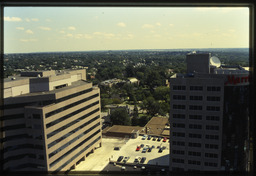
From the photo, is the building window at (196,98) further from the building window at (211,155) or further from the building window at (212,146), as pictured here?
the building window at (211,155)

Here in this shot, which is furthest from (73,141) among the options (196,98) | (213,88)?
(213,88)

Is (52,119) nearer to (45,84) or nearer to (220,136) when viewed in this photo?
(45,84)

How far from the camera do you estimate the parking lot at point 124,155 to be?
8.60 m

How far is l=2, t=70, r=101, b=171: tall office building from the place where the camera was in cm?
688

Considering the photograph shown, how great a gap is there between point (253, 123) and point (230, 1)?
104 cm

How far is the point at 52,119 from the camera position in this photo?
7523mm

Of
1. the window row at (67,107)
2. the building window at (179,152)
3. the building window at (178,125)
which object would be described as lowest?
the building window at (179,152)

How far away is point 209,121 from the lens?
716 centimetres

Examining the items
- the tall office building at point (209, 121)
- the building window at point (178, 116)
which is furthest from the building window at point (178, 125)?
the building window at point (178, 116)

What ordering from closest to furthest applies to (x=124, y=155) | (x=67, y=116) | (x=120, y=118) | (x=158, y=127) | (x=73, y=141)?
1. (x=67, y=116)
2. (x=73, y=141)
3. (x=124, y=155)
4. (x=158, y=127)
5. (x=120, y=118)

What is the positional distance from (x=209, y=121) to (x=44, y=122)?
5264mm

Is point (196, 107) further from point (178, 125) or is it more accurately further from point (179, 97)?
point (178, 125)

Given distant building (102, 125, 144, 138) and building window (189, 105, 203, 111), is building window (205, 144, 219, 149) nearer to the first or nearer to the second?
building window (189, 105, 203, 111)

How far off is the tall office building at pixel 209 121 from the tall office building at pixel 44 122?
3.81m
